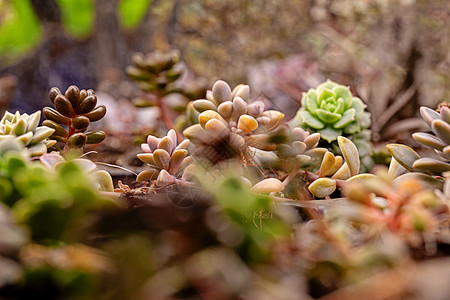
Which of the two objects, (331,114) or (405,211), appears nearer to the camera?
(405,211)

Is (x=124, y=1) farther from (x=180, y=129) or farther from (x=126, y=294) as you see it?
(x=126, y=294)

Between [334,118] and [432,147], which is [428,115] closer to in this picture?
[432,147]

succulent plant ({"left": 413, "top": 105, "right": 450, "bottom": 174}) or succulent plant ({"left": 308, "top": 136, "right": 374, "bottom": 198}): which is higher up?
succulent plant ({"left": 413, "top": 105, "right": 450, "bottom": 174})

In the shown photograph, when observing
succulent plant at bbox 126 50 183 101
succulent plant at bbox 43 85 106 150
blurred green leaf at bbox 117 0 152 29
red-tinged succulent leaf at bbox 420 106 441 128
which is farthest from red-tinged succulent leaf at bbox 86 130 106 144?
blurred green leaf at bbox 117 0 152 29

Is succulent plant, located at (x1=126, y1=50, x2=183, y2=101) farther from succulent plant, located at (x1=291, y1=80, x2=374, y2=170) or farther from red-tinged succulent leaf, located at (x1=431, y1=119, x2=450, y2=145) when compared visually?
red-tinged succulent leaf, located at (x1=431, y1=119, x2=450, y2=145)

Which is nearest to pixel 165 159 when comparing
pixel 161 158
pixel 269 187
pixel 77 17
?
pixel 161 158

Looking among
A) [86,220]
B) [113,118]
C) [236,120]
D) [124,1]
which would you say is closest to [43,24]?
[124,1]

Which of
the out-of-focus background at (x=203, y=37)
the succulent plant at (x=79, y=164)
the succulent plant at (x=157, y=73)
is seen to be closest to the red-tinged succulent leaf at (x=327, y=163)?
the succulent plant at (x=79, y=164)
